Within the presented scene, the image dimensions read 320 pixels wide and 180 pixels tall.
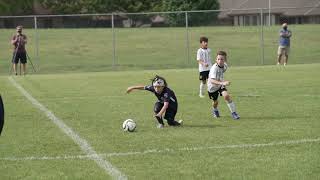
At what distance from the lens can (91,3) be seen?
5559 cm

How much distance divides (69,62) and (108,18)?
20155 millimetres

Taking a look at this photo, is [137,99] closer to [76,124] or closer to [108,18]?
[76,124]

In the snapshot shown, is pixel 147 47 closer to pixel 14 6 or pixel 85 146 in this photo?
Result: pixel 14 6

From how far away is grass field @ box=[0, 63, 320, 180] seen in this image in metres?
7.27

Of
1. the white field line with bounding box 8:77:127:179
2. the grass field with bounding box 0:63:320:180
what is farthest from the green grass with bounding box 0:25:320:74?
the white field line with bounding box 8:77:127:179

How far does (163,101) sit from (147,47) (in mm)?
28630

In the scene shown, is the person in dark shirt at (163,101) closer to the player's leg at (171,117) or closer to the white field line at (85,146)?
the player's leg at (171,117)

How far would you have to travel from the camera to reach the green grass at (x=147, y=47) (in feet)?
111

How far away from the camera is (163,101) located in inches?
428

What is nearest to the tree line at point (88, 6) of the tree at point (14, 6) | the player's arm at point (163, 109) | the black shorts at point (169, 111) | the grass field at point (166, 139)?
the tree at point (14, 6)

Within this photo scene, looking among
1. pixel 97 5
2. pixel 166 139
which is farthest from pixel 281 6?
pixel 166 139

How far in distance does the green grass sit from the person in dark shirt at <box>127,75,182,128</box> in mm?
20404

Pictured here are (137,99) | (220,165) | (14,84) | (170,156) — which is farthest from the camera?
(14,84)

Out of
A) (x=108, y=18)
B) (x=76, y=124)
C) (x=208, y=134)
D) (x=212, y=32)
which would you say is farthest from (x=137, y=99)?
(x=108, y=18)
